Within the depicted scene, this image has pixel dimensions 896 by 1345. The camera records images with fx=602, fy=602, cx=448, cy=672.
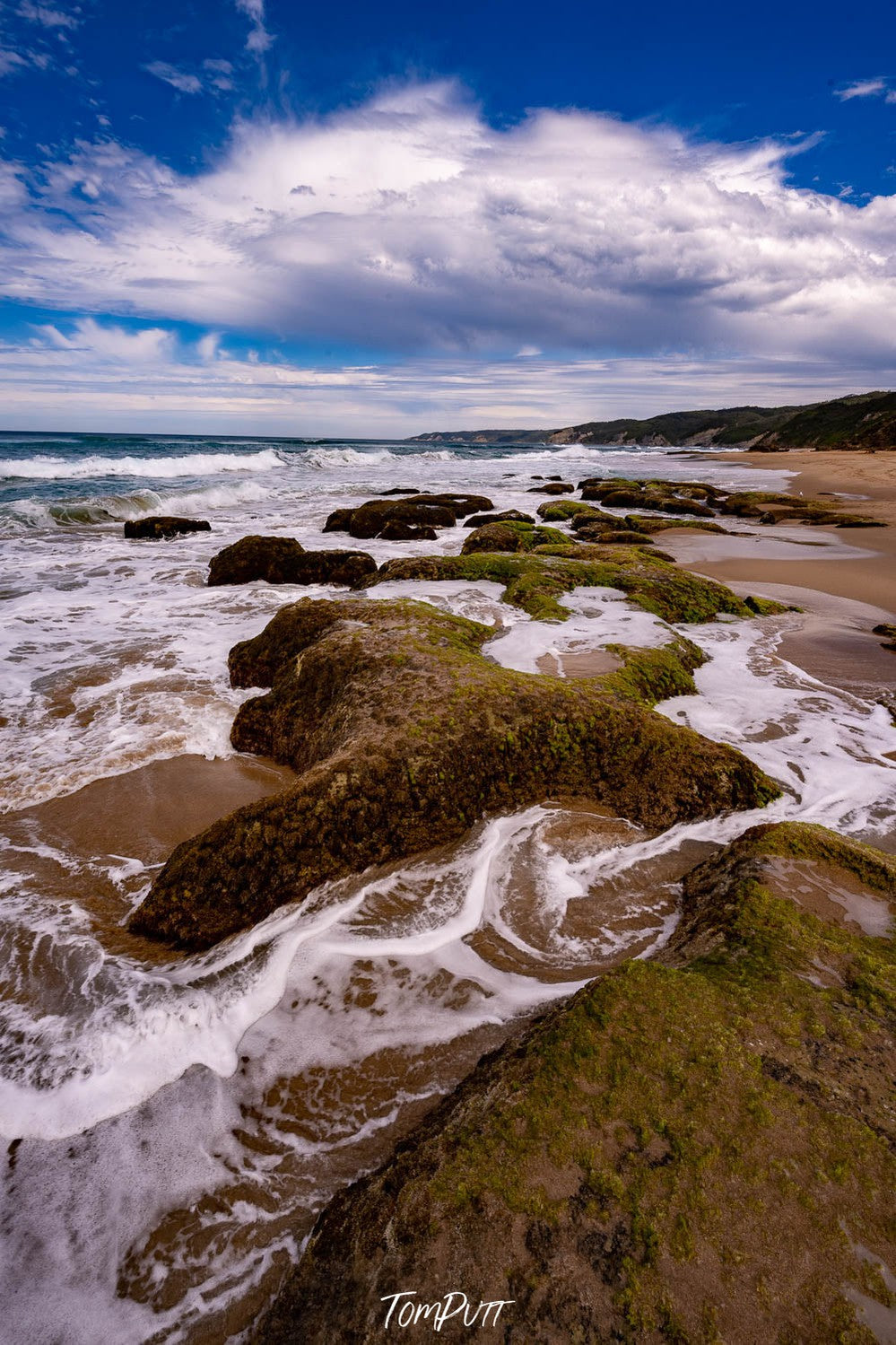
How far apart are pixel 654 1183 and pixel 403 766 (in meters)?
2.43

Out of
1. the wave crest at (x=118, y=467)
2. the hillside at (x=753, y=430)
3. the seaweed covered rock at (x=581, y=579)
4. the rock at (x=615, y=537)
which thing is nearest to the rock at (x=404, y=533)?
the rock at (x=615, y=537)

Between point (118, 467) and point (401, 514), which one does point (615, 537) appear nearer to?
point (401, 514)

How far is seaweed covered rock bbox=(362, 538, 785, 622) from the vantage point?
28.1 ft

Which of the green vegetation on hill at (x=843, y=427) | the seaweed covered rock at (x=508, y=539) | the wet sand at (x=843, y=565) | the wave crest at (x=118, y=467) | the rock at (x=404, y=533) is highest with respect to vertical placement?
the green vegetation on hill at (x=843, y=427)

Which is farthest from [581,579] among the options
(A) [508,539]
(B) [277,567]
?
(B) [277,567]

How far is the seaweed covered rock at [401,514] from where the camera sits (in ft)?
56.8

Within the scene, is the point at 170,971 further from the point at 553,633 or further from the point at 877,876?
the point at 553,633

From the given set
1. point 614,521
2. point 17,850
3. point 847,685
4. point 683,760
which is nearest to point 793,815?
point 683,760

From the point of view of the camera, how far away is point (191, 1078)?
2537 mm

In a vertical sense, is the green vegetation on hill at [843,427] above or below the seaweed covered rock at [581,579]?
above

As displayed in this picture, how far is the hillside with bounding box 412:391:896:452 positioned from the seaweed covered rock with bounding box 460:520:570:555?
193ft

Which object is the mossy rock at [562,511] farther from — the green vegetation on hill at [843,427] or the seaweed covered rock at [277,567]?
the green vegetation on hill at [843,427]

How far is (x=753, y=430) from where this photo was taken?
106750mm

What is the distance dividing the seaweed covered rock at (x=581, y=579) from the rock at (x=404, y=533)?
657 cm
